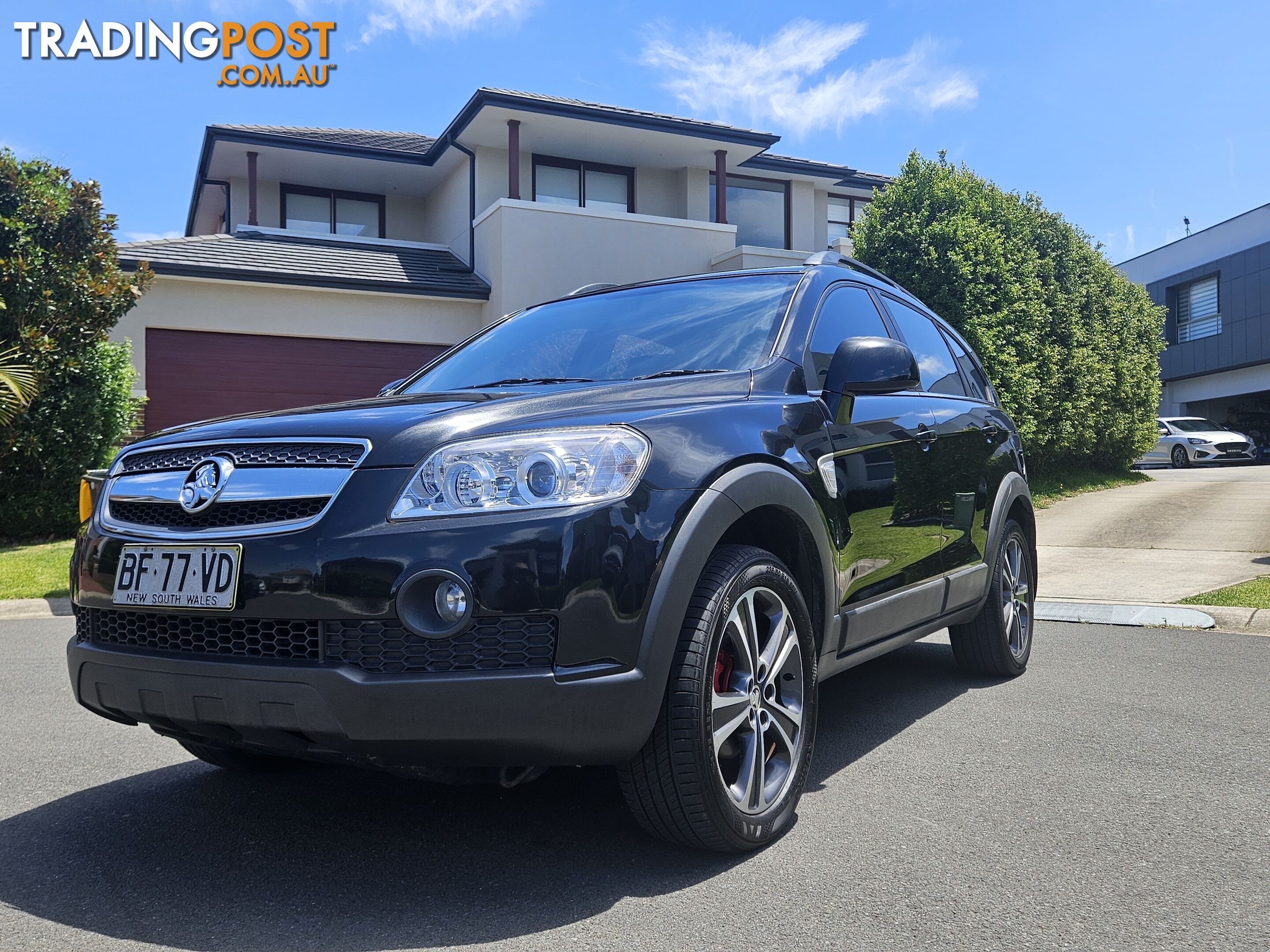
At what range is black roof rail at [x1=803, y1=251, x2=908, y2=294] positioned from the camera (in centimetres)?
433

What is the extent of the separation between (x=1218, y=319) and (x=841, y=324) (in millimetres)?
41408

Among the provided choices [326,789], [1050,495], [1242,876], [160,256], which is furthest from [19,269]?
[1050,495]

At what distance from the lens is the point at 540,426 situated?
9.05 feet

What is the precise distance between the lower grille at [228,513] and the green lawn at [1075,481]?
1543cm

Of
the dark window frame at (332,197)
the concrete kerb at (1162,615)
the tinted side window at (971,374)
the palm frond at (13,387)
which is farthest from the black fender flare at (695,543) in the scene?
the dark window frame at (332,197)

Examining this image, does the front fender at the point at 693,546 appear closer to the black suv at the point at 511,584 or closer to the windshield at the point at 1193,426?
the black suv at the point at 511,584

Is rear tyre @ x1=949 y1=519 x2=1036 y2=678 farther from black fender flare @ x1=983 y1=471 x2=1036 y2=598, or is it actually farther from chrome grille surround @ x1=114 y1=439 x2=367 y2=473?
chrome grille surround @ x1=114 y1=439 x2=367 y2=473

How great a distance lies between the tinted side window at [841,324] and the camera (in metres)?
3.85

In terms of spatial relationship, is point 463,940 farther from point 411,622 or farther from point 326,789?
point 326,789

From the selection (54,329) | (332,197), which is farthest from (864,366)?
(332,197)

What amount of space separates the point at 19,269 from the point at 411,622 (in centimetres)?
1094

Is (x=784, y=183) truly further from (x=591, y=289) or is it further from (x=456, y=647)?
(x=456, y=647)

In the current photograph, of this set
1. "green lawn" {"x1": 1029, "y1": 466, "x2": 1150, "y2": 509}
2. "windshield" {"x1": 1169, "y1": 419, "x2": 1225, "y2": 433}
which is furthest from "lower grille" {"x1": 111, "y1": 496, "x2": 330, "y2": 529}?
"windshield" {"x1": 1169, "y1": 419, "x2": 1225, "y2": 433}

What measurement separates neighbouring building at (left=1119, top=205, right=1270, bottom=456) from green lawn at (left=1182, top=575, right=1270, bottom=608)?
3403cm
